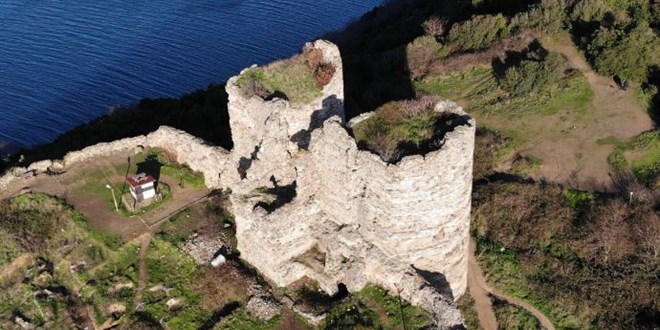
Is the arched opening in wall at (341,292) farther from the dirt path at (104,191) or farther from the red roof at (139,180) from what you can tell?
the red roof at (139,180)

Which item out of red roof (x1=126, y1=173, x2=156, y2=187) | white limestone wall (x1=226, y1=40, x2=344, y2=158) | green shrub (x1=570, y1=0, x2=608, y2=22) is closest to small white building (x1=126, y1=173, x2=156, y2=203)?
red roof (x1=126, y1=173, x2=156, y2=187)

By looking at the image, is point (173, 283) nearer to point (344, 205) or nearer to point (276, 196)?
point (276, 196)

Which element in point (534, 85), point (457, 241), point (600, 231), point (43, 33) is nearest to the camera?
point (457, 241)

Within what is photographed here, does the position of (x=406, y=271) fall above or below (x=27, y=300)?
above

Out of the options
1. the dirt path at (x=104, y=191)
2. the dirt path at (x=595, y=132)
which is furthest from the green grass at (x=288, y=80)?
the dirt path at (x=595, y=132)

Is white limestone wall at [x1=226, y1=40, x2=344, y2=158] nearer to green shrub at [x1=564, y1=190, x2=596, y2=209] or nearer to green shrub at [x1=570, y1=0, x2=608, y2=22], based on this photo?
green shrub at [x1=564, y1=190, x2=596, y2=209]

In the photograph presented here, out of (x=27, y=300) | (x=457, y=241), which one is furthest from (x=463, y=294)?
(x=27, y=300)

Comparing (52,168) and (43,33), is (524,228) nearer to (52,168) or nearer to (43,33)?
(52,168)
